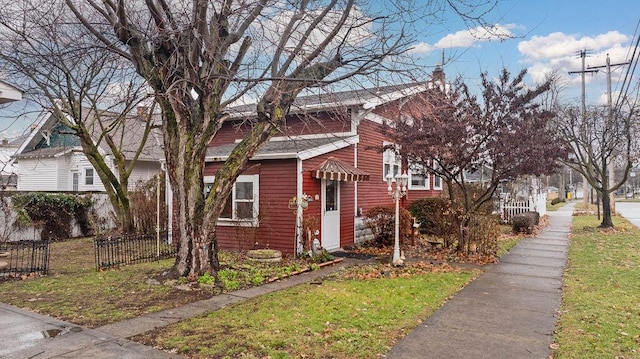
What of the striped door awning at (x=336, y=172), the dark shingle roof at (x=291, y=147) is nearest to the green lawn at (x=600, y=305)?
the striped door awning at (x=336, y=172)

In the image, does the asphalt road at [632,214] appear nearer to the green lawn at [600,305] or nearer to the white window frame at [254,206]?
the green lawn at [600,305]

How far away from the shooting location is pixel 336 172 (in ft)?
38.1

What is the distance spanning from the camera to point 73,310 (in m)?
6.21

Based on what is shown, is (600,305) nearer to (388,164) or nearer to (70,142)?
(388,164)

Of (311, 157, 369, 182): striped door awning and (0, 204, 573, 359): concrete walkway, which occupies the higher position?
(311, 157, 369, 182): striped door awning

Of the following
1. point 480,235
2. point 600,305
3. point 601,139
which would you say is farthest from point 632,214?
point 600,305

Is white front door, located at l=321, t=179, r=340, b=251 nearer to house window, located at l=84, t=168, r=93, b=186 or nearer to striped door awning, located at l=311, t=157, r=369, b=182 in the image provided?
striped door awning, located at l=311, t=157, r=369, b=182

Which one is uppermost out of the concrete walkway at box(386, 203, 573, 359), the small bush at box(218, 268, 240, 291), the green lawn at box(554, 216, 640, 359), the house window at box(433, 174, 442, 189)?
the house window at box(433, 174, 442, 189)

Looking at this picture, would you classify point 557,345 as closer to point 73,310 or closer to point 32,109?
point 73,310

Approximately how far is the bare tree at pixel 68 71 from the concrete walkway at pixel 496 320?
6641 mm

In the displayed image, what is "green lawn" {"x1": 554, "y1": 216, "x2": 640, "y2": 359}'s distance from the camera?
4723 mm

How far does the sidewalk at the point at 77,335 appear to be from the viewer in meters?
4.54

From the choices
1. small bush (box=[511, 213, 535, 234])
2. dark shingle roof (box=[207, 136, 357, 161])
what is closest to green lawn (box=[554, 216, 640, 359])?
small bush (box=[511, 213, 535, 234])

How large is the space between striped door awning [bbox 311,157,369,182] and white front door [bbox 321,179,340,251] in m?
0.54
